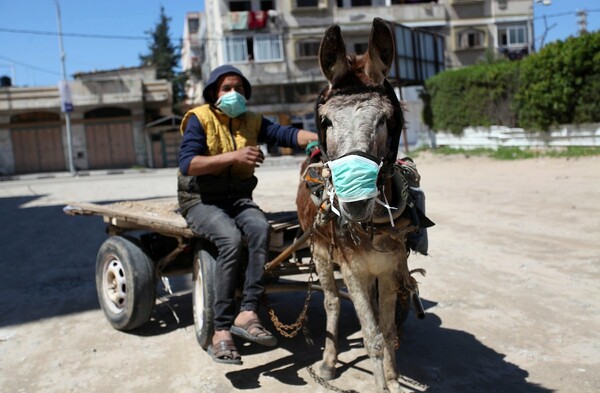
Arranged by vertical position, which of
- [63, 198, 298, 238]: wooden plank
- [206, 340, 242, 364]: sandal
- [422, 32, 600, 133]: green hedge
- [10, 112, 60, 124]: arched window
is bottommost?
[206, 340, 242, 364]: sandal

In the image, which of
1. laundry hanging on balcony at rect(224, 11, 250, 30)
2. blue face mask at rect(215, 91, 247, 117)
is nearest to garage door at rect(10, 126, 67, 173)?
laundry hanging on balcony at rect(224, 11, 250, 30)

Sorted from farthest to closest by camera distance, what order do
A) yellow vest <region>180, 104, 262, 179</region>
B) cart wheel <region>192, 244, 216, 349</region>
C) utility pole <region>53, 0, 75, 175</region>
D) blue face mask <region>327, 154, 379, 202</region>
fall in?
utility pole <region>53, 0, 75, 175</region>
yellow vest <region>180, 104, 262, 179</region>
cart wheel <region>192, 244, 216, 349</region>
blue face mask <region>327, 154, 379, 202</region>

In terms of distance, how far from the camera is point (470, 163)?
18891mm

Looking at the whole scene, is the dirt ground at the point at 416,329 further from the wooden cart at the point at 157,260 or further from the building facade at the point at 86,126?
the building facade at the point at 86,126

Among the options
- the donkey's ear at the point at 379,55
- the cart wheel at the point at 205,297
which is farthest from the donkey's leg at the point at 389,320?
the cart wheel at the point at 205,297

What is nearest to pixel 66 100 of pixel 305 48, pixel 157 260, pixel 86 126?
pixel 86 126

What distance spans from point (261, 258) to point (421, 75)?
91.9 ft

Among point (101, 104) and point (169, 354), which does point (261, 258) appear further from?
point (101, 104)

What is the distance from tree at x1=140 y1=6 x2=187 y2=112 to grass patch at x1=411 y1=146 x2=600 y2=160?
3666cm

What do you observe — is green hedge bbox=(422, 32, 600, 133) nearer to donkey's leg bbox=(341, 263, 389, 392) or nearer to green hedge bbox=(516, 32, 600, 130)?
green hedge bbox=(516, 32, 600, 130)

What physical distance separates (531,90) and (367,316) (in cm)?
1721

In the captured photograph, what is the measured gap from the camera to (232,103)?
14.0 ft

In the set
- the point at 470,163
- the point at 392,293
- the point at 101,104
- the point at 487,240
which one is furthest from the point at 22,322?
the point at 101,104

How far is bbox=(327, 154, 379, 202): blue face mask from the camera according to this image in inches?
98.5
